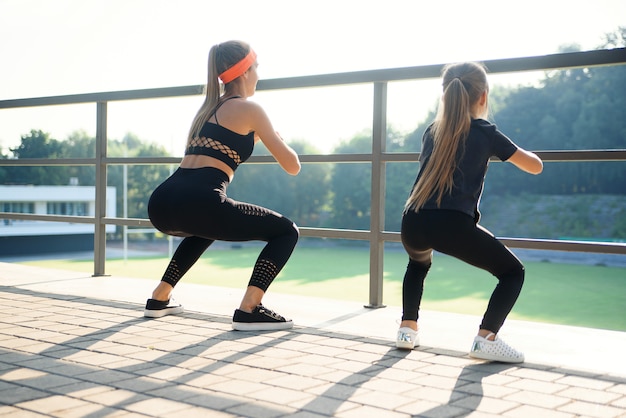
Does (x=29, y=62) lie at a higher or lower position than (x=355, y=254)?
higher

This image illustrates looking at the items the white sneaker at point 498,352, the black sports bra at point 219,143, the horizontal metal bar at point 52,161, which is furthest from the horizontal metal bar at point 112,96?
the white sneaker at point 498,352

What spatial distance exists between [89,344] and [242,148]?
93 cm

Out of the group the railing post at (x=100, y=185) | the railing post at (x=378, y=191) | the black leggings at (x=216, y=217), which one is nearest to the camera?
the black leggings at (x=216, y=217)

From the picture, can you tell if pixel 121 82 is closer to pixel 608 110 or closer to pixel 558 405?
pixel 608 110

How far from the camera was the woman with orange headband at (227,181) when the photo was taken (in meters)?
2.76

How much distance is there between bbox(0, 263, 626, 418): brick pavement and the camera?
1729mm

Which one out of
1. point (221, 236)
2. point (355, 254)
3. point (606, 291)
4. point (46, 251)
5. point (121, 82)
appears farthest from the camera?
point (121, 82)

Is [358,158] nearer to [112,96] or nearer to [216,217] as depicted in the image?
[216,217]

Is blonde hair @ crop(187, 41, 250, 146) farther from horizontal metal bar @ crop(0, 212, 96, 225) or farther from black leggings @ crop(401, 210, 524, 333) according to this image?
horizontal metal bar @ crop(0, 212, 96, 225)

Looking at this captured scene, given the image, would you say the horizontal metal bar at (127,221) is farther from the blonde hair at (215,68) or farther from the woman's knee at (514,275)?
the woman's knee at (514,275)

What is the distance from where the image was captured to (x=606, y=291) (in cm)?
4159

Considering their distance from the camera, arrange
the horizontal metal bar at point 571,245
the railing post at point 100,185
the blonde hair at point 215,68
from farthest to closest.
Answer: the railing post at point 100,185 → the blonde hair at point 215,68 → the horizontal metal bar at point 571,245

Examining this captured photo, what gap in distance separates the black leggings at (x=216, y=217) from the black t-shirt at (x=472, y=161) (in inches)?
27.8

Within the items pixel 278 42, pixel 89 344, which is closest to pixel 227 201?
pixel 89 344
